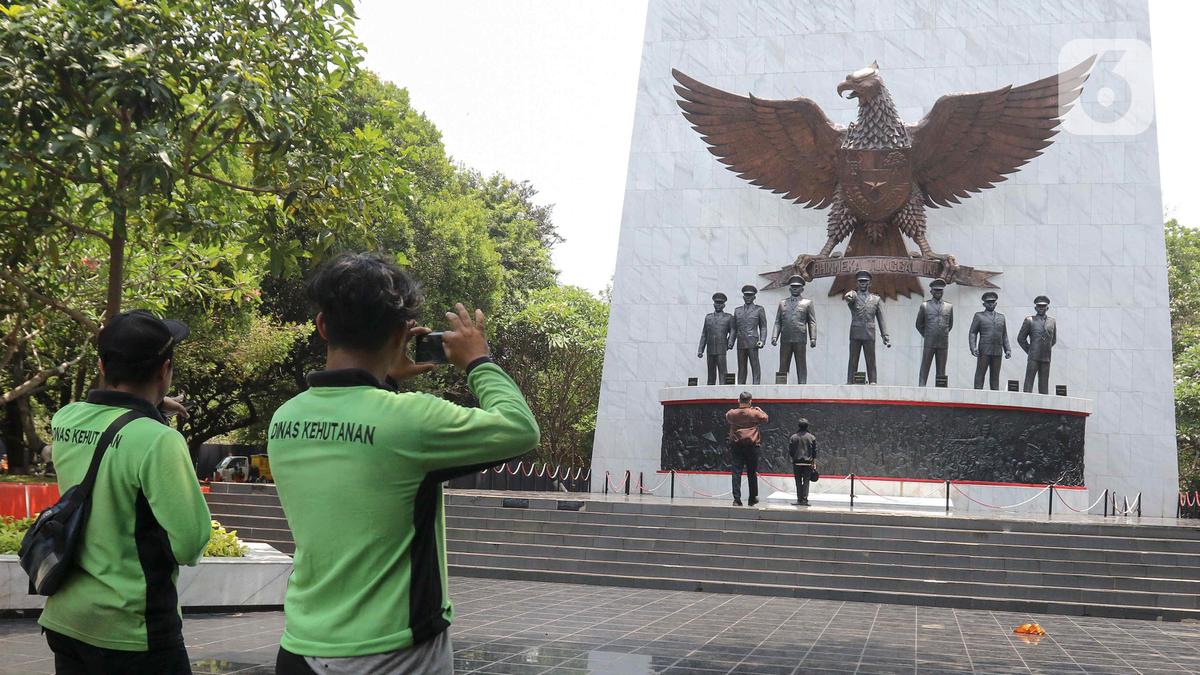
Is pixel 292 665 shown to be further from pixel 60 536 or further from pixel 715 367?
pixel 715 367

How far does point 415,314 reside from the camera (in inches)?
97.6

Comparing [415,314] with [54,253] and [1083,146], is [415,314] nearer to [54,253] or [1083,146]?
[54,253]

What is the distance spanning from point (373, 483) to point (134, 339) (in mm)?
1050

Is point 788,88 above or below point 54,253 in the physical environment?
above

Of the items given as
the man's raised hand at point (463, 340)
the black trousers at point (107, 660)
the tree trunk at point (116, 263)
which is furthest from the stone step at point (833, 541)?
the man's raised hand at point (463, 340)

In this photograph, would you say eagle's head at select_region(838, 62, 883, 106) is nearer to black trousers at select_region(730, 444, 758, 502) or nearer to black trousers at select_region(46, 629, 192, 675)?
black trousers at select_region(730, 444, 758, 502)

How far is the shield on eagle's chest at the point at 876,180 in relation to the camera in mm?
20375

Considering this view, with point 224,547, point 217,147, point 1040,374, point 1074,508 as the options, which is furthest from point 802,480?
point 217,147

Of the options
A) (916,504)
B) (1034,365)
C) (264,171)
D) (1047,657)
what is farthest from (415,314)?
(1034,365)

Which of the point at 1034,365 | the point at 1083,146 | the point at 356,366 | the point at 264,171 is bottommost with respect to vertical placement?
the point at 356,366

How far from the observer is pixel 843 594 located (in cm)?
1169

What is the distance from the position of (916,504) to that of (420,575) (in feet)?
52.8

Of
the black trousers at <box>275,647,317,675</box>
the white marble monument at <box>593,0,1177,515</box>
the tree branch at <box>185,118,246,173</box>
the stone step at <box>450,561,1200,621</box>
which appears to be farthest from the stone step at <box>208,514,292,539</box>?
the black trousers at <box>275,647,317,675</box>

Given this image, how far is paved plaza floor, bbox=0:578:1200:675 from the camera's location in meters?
7.09
